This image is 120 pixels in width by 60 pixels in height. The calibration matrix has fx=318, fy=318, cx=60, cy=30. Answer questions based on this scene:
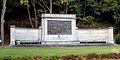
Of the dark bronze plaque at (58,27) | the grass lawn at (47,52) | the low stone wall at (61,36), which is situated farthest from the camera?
the dark bronze plaque at (58,27)

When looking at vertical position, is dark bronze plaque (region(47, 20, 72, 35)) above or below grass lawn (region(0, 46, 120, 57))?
above

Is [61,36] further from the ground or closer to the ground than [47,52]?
closer to the ground

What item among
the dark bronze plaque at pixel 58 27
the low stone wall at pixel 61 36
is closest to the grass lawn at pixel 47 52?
the low stone wall at pixel 61 36

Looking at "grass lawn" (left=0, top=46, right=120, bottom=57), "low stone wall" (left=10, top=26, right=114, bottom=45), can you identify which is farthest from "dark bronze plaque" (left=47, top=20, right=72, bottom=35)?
"grass lawn" (left=0, top=46, right=120, bottom=57)

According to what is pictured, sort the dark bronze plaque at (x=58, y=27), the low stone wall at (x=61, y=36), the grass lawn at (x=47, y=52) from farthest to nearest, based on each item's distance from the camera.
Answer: the dark bronze plaque at (x=58, y=27), the low stone wall at (x=61, y=36), the grass lawn at (x=47, y=52)

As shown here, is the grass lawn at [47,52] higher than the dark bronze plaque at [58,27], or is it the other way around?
the dark bronze plaque at [58,27]

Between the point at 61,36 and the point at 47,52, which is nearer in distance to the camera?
the point at 47,52

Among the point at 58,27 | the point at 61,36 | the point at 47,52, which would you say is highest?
the point at 58,27

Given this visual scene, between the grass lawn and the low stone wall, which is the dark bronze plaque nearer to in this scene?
the low stone wall

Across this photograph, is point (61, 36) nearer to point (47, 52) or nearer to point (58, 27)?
point (58, 27)

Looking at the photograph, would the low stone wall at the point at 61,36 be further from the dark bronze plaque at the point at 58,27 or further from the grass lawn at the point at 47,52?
the grass lawn at the point at 47,52

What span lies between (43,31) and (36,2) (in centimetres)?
1136

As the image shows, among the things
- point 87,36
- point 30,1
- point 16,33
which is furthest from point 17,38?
point 30,1

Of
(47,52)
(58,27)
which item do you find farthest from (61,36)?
(47,52)
